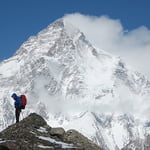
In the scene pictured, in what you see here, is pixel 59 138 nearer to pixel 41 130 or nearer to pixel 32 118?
pixel 41 130

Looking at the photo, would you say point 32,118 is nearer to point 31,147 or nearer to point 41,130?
point 41,130

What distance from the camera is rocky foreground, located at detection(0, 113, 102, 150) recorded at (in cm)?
2764

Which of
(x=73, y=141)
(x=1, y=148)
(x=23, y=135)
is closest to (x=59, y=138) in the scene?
(x=73, y=141)

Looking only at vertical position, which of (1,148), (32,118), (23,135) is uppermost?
(32,118)

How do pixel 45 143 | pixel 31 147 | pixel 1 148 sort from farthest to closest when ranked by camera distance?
pixel 45 143
pixel 31 147
pixel 1 148

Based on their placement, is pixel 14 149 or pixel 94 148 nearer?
pixel 14 149

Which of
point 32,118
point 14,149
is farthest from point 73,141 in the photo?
point 14,149

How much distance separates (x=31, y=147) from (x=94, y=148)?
6.98m

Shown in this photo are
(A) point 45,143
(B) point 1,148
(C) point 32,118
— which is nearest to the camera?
(B) point 1,148

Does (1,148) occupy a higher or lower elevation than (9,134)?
lower

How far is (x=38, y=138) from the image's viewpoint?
1206 inches

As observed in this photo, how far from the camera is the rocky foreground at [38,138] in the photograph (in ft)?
90.7

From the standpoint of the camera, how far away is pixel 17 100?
37.0 metres

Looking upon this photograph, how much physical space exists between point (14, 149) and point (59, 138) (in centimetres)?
793
